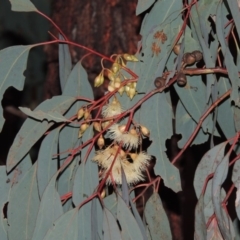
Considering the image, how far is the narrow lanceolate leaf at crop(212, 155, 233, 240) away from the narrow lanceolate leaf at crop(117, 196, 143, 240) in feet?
0.49

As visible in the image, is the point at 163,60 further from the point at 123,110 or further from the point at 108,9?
the point at 108,9

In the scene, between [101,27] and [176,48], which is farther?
[101,27]

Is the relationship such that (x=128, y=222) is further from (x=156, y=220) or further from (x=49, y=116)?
(x=49, y=116)

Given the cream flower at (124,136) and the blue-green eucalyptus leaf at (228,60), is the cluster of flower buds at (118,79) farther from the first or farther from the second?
the blue-green eucalyptus leaf at (228,60)

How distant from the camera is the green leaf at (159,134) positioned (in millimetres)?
1320

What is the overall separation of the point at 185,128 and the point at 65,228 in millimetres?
348

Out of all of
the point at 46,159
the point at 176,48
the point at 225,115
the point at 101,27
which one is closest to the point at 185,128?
the point at 225,115

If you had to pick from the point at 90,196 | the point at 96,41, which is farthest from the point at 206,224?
the point at 96,41

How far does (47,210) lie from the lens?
4.29ft

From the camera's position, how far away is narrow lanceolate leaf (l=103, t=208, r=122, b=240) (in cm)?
125

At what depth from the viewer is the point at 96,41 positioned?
2316 millimetres

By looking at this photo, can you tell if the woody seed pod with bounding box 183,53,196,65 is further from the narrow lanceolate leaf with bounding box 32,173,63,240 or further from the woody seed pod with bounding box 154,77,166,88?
the narrow lanceolate leaf with bounding box 32,173,63,240

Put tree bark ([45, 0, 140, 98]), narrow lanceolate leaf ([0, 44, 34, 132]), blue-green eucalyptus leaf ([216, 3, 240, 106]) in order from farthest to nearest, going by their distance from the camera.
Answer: tree bark ([45, 0, 140, 98]) → narrow lanceolate leaf ([0, 44, 34, 132]) → blue-green eucalyptus leaf ([216, 3, 240, 106])

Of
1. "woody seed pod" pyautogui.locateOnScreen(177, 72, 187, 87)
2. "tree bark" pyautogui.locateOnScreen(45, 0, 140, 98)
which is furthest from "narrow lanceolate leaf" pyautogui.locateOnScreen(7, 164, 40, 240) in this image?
"tree bark" pyautogui.locateOnScreen(45, 0, 140, 98)
